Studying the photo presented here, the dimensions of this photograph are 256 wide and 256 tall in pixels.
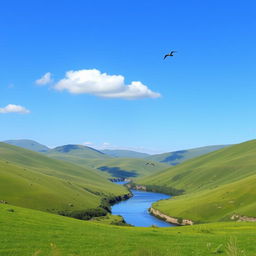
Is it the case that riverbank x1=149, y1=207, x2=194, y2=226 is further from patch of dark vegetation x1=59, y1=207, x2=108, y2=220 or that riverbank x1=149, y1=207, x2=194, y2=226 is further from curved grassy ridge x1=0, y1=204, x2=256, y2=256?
curved grassy ridge x1=0, y1=204, x2=256, y2=256

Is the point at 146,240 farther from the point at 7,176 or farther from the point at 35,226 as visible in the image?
the point at 7,176

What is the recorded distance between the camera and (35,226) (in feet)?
115

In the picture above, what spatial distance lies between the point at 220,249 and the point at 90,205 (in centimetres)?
16509

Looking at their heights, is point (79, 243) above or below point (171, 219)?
above

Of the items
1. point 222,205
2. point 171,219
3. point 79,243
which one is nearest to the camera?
point 79,243

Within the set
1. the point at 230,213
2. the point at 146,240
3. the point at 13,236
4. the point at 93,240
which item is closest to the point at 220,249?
the point at 146,240

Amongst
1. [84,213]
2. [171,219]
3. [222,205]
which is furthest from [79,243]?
[84,213]

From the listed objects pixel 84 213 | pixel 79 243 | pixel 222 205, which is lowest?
pixel 84 213

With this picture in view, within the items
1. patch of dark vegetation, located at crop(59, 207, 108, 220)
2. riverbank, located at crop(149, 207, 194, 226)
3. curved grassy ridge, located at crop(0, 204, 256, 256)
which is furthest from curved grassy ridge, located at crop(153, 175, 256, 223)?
curved grassy ridge, located at crop(0, 204, 256, 256)

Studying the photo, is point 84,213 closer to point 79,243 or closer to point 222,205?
point 222,205

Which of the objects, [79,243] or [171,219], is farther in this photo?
[171,219]

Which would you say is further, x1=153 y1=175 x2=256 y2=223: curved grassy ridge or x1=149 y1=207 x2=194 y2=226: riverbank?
x1=149 y1=207 x2=194 y2=226: riverbank

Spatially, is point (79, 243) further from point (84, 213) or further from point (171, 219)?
point (84, 213)

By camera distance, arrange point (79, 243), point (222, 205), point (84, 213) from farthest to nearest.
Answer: point (84, 213), point (222, 205), point (79, 243)
